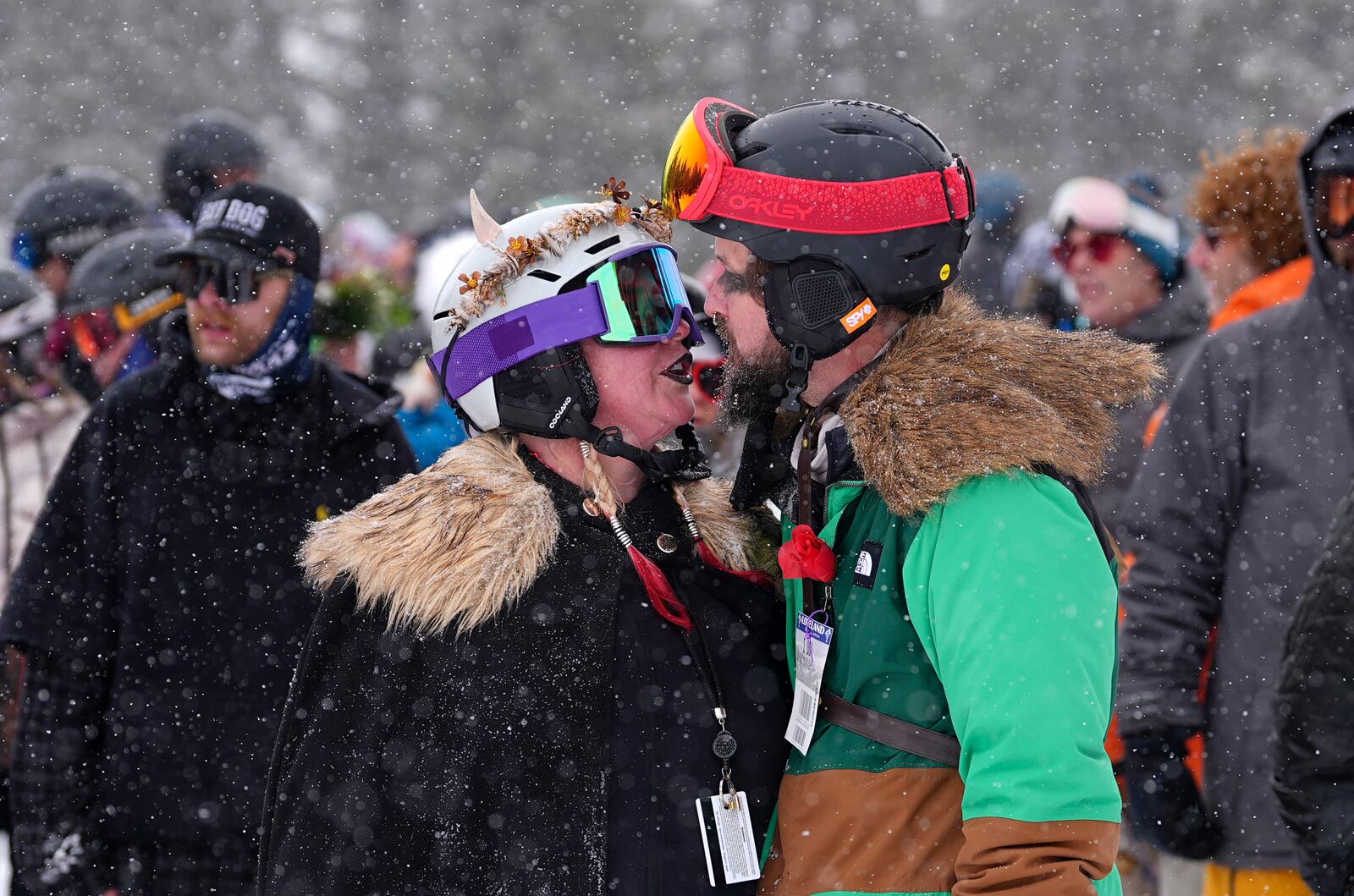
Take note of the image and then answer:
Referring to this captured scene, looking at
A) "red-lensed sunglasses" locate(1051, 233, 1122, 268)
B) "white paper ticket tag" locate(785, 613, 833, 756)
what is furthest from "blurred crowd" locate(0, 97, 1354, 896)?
"red-lensed sunglasses" locate(1051, 233, 1122, 268)

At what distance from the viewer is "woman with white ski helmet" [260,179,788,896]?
8.48 feet

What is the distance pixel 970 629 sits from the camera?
214 centimetres

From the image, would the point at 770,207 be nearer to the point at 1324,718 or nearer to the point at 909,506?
the point at 909,506

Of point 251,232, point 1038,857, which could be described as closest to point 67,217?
point 251,232

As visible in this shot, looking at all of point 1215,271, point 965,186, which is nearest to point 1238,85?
point 1215,271

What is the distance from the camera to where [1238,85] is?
27.7 meters

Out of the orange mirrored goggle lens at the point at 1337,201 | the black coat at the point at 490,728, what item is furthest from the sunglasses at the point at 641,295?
the orange mirrored goggle lens at the point at 1337,201

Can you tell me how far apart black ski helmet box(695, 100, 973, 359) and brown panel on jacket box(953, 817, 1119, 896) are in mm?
1011

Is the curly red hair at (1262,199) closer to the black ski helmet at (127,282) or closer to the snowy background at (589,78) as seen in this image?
the black ski helmet at (127,282)

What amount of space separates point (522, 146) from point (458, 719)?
27.4 meters

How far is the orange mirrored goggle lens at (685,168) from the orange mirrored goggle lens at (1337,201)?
6.97ft

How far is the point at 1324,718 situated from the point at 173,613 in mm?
3027

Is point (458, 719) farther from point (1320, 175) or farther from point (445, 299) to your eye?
point (1320, 175)

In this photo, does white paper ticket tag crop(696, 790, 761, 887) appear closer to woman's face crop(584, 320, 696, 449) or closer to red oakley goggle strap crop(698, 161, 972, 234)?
woman's face crop(584, 320, 696, 449)
